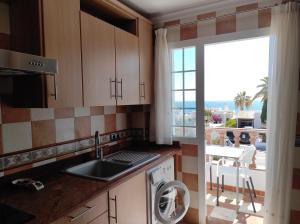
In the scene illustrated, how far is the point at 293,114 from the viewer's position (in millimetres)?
1664

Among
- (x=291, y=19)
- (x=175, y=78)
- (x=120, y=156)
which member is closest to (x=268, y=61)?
(x=291, y=19)

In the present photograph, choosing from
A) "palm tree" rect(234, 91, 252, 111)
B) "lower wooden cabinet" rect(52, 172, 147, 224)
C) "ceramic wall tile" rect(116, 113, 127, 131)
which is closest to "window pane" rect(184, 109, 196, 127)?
"ceramic wall tile" rect(116, 113, 127, 131)

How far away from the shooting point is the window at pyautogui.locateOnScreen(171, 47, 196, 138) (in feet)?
7.15

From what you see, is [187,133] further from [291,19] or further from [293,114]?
[291,19]

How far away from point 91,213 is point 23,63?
2.80ft

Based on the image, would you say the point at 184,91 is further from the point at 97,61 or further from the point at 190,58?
the point at 97,61

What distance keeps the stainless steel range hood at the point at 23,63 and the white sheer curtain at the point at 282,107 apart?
5.38 ft

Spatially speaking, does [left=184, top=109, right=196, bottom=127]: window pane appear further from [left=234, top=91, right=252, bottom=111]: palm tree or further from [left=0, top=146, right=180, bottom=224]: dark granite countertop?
[left=234, top=91, right=252, bottom=111]: palm tree

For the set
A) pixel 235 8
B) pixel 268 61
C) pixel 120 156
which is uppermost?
pixel 235 8

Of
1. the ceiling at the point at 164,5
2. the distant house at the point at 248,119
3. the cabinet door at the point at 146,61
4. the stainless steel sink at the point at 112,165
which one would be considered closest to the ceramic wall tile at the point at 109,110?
the cabinet door at the point at 146,61

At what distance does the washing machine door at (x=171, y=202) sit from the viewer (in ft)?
5.98

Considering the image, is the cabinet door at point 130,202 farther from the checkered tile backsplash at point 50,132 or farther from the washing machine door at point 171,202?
the checkered tile backsplash at point 50,132

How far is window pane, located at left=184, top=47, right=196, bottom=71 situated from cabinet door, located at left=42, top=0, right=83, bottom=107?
3.87ft

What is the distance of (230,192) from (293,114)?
1804 mm
